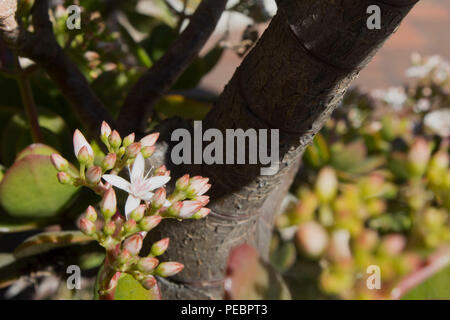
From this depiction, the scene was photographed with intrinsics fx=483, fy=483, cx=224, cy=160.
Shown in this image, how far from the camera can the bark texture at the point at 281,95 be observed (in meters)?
0.39

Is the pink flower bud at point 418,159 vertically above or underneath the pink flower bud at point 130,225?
above

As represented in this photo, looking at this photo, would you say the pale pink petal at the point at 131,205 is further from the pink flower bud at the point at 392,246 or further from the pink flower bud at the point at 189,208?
the pink flower bud at the point at 392,246

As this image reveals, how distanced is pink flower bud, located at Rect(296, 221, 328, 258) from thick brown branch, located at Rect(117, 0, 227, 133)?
36 cm

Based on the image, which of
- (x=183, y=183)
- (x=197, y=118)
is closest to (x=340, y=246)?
(x=197, y=118)

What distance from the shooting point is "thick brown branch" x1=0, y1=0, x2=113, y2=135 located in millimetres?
542

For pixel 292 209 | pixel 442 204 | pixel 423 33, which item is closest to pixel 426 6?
pixel 423 33

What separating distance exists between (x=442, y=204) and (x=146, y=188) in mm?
773

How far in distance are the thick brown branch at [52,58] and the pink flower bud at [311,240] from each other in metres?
0.40

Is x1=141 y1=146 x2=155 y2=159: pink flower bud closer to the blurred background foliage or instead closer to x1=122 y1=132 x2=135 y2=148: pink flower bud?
x1=122 y1=132 x2=135 y2=148: pink flower bud

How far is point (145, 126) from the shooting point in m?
0.68

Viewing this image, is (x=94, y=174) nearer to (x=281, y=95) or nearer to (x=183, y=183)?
(x=183, y=183)

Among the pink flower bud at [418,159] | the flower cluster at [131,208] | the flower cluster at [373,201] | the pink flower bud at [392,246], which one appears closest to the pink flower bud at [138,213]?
the flower cluster at [131,208]

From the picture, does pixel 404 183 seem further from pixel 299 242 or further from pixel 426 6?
pixel 426 6

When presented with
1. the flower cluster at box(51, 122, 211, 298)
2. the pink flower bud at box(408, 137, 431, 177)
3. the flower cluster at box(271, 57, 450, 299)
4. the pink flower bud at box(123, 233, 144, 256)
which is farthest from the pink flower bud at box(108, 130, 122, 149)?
the pink flower bud at box(408, 137, 431, 177)
